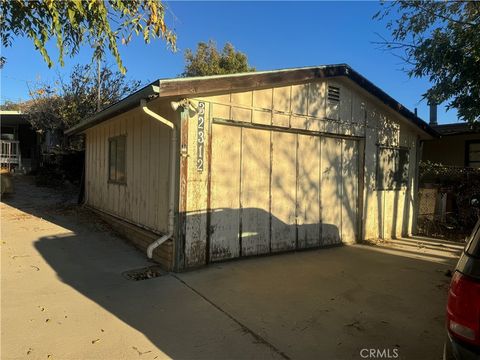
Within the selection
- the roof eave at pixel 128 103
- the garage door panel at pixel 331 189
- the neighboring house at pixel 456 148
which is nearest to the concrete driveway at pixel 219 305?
the garage door panel at pixel 331 189

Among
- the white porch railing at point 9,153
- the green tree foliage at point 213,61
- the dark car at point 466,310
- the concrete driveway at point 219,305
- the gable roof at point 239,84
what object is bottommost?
the concrete driveway at point 219,305

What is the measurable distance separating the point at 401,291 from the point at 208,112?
3.77 meters

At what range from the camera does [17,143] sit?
19.9 metres

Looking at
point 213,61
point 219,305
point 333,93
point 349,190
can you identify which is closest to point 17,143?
point 213,61

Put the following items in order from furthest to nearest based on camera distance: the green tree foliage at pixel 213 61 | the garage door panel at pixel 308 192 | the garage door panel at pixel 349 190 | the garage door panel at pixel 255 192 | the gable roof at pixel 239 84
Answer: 1. the green tree foliage at pixel 213 61
2. the garage door panel at pixel 349 190
3. the garage door panel at pixel 308 192
4. the garage door panel at pixel 255 192
5. the gable roof at pixel 239 84

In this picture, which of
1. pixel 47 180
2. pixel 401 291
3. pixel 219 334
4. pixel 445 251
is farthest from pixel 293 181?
pixel 47 180

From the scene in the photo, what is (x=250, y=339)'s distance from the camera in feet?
12.4

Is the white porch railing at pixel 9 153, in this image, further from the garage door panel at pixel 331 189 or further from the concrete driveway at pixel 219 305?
the garage door panel at pixel 331 189

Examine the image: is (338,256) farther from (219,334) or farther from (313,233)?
(219,334)

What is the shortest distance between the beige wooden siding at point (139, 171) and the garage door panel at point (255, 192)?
133 centimetres

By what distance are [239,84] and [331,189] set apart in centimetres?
319

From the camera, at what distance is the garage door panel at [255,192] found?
6715 millimetres

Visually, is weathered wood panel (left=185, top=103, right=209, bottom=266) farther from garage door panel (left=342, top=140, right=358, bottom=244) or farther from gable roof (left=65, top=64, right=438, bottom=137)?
garage door panel (left=342, top=140, right=358, bottom=244)

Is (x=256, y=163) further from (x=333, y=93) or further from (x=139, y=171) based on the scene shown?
(x=333, y=93)
